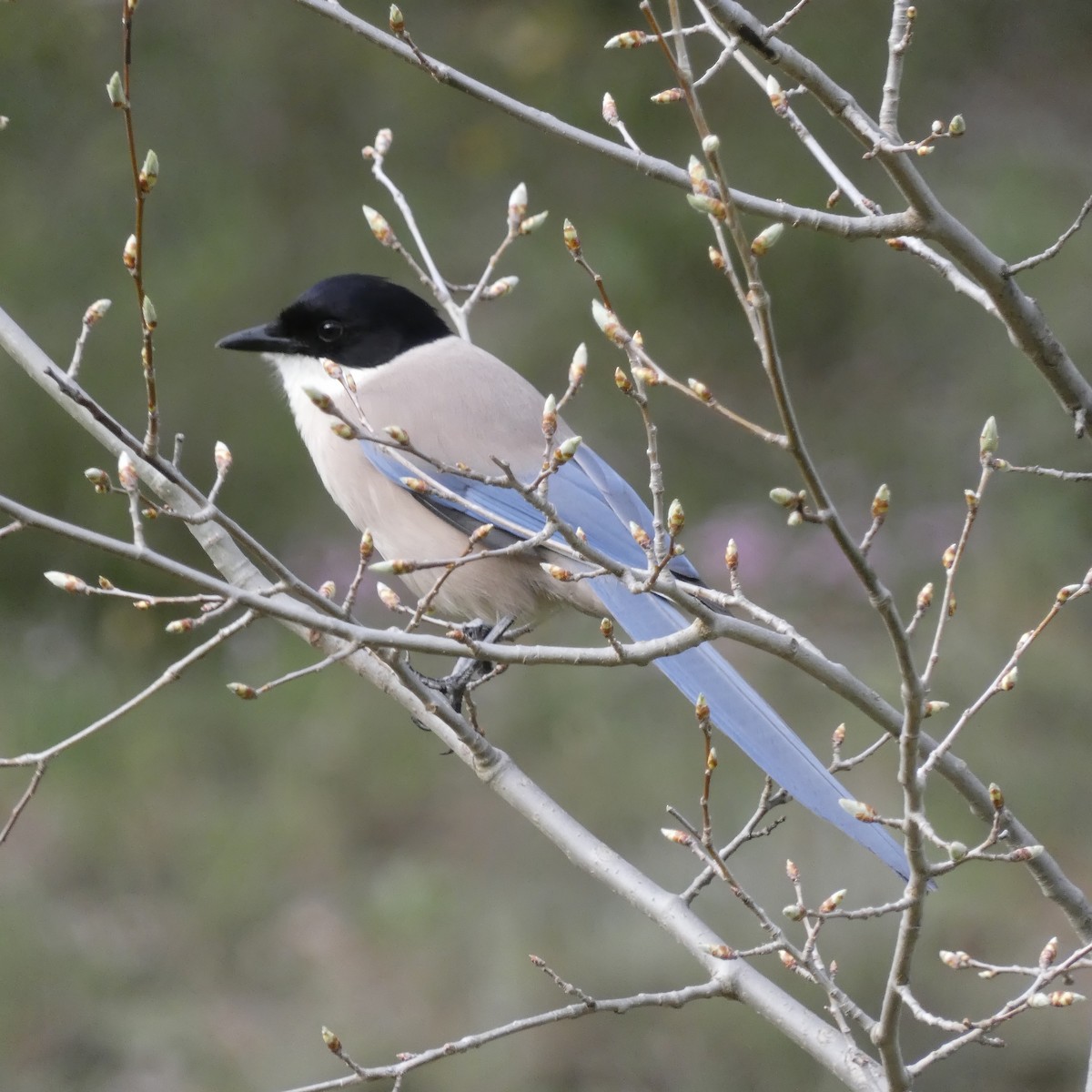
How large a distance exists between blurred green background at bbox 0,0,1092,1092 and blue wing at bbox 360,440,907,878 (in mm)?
1671

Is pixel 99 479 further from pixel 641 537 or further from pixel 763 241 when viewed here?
pixel 763 241

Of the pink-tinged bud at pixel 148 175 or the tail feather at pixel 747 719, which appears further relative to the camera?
the tail feather at pixel 747 719

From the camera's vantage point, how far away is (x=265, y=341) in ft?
11.7

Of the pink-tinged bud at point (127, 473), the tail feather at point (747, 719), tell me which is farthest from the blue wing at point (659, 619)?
the pink-tinged bud at point (127, 473)

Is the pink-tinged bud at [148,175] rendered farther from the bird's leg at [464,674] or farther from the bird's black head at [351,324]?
the bird's black head at [351,324]

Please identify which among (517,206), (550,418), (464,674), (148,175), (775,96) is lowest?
(464,674)

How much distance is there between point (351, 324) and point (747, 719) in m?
1.60

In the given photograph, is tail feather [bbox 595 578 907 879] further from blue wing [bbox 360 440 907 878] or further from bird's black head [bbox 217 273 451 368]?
bird's black head [bbox 217 273 451 368]

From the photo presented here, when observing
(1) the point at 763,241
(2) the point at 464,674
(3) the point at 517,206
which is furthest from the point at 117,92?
(2) the point at 464,674

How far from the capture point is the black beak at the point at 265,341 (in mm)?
3535

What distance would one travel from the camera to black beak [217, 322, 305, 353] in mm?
3535

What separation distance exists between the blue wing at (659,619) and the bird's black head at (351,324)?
309 millimetres

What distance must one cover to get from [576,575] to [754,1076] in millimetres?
3070

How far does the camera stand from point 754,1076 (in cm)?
446
